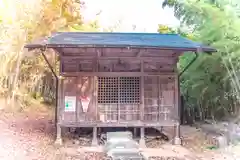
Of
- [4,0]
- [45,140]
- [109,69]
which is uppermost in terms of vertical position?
[4,0]

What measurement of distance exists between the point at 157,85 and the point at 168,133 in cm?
190

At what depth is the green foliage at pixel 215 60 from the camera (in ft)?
27.9

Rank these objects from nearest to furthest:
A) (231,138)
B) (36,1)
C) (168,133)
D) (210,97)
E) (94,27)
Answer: (231,138), (168,133), (210,97), (36,1), (94,27)

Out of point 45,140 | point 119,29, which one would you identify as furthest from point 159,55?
point 119,29

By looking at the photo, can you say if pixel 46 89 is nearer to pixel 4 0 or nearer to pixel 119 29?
pixel 4 0

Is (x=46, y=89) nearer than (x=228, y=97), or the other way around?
(x=228, y=97)

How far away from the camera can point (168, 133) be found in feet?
33.4

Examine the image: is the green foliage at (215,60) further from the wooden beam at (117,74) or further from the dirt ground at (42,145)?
the wooden beam at (117,74)

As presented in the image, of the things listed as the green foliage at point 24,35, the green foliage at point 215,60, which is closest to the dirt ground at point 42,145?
the green foliage at point 215,60

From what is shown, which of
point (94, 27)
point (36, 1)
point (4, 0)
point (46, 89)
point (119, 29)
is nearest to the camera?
point (4, 0)

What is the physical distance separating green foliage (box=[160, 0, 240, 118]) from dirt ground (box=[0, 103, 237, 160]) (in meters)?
1.15

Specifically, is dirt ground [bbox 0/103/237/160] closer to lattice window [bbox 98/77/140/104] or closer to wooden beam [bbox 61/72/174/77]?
lattice window [bbox 98/77/140/104]

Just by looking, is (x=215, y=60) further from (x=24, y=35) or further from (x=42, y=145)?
(x=24, y=35)

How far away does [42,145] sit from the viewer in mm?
8125
